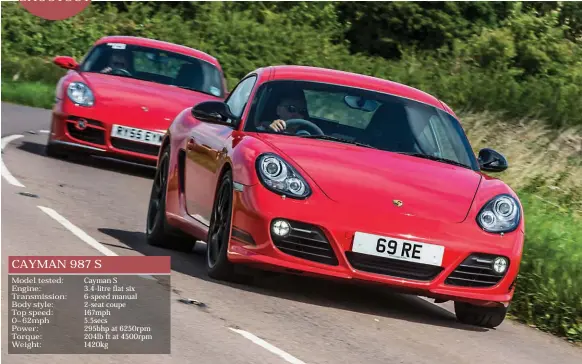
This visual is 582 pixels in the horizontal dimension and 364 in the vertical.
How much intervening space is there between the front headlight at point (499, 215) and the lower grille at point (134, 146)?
7.91m

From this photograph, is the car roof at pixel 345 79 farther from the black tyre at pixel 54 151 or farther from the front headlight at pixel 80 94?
the black tyre at pixel 54 151

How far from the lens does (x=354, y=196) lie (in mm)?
8703

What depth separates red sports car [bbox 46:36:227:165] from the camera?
16.4 m

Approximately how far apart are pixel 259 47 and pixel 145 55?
1092 inches

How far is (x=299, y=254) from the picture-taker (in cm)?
865

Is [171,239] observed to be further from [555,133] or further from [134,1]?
[134,1]

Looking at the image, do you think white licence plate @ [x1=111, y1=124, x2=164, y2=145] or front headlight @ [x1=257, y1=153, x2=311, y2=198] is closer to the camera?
front headlight @ [x1=257, y1=153, x2=311, y2=198]

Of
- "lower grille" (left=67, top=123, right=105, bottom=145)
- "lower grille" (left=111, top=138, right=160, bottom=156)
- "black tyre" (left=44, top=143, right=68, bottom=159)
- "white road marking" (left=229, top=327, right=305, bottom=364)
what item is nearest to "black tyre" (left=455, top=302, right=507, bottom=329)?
"white road marking" (left=229, top=327, right=305, bottom=364)

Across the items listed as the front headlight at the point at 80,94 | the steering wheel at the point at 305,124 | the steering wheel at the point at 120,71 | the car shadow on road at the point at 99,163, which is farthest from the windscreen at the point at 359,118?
the steering wheel at the point at 120,71

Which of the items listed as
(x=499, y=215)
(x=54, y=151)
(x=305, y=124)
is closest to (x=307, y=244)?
(x=499, y=215)

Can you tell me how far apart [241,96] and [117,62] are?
747cm

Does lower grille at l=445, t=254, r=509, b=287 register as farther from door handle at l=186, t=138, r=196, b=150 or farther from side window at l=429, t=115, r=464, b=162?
door handle at l=186, t=138, r=196, b=150

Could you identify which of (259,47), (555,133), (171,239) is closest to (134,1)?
(259,47)

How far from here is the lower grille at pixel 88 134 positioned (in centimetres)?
1653
